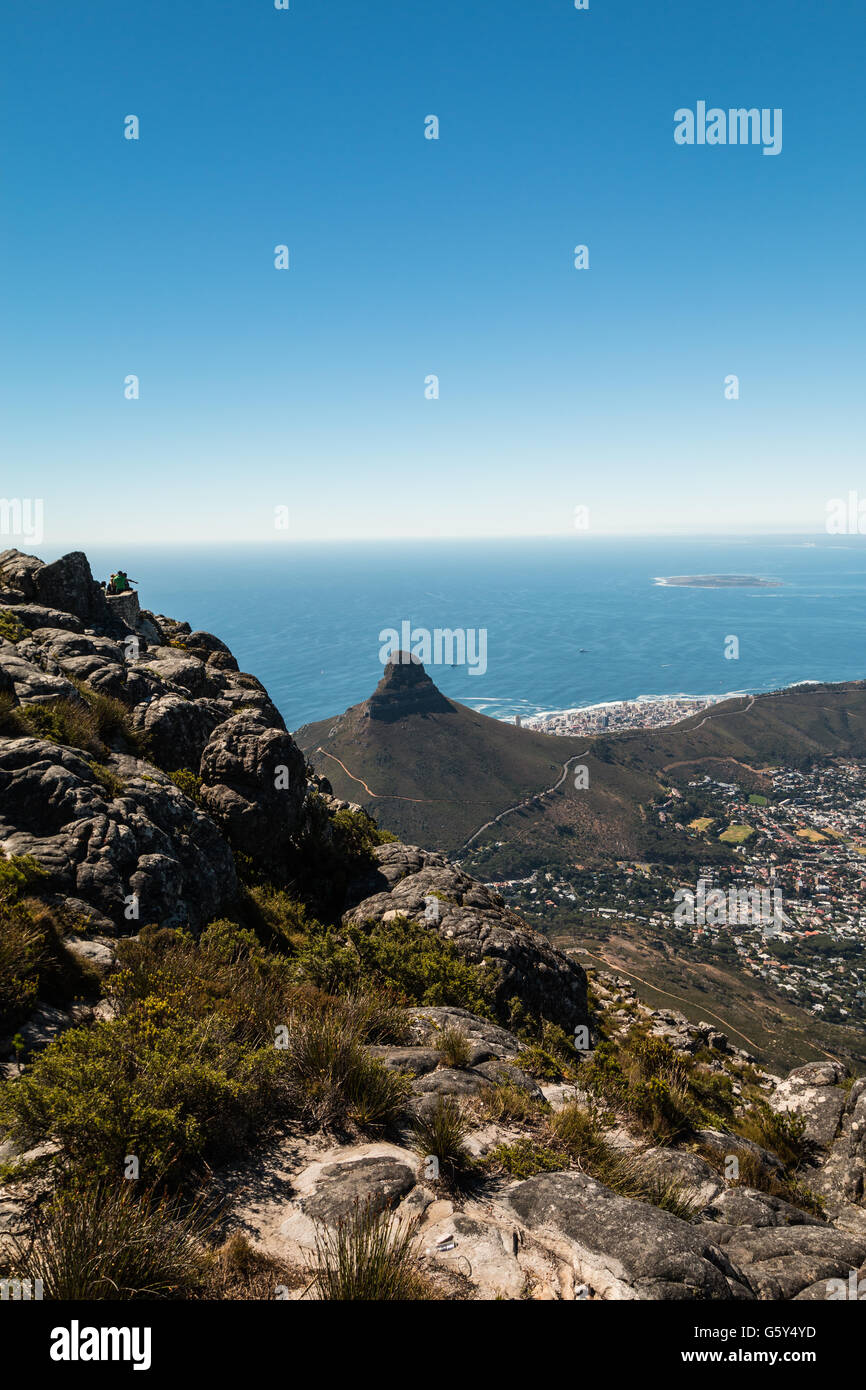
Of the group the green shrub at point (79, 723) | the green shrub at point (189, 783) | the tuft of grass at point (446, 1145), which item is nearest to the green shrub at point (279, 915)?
the green shrub at point (189, 783)

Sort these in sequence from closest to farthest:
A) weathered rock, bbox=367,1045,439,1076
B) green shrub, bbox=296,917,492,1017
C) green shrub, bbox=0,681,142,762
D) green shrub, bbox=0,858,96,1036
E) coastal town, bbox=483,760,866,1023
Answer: green shrub, bbox=0,858,96,1036, weathered rock, bbox=367,1045,439,1076, green shrub, bbox=296,917,492,1017, green shrub, bbox=0,681,142,762, coastal town, bbox=483,760,866,1023

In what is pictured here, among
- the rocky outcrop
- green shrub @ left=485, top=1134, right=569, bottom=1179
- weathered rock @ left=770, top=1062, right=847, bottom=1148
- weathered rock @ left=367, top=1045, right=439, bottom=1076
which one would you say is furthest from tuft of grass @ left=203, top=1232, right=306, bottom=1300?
the rocky outcrop

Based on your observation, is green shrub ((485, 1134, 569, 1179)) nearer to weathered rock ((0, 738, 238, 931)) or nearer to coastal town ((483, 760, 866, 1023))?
weathered rock ((0, 738, 238, 931))

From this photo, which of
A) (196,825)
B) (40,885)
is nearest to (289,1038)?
(40,885)

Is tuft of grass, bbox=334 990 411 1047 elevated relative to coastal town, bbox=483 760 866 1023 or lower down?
elevated

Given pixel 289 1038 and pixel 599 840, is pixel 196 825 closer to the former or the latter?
pixel 289 1038

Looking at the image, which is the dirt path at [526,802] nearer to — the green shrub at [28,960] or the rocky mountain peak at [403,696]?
the rocky mountain peak at [403,696]

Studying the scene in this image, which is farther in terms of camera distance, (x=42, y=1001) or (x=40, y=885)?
(x=40, y=885)
